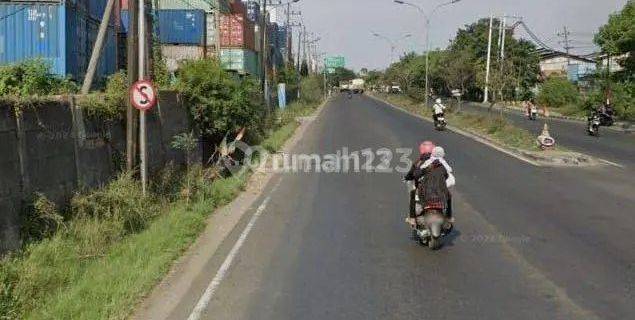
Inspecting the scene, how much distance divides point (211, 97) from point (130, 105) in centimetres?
596

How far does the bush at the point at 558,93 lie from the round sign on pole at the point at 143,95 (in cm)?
5198

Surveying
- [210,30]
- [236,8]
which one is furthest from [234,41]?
[236,8]

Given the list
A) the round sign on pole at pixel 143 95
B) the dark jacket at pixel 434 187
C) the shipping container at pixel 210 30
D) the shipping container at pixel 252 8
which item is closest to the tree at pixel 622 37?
the shipping container at pixel 210 30

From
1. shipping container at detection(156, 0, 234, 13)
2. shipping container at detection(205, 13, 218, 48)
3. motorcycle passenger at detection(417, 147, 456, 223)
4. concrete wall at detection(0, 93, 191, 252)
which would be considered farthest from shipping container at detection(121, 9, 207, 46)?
motorcycle passenger at detection(417, 147, 456, 223)

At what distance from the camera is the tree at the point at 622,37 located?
4156 centimetres

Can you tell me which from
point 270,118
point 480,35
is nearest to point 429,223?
point 270,118

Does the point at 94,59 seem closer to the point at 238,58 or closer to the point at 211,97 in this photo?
the point at 211,97

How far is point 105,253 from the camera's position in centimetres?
895

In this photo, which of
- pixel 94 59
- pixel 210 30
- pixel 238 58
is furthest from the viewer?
pixel 238 58

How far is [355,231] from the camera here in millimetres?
10250

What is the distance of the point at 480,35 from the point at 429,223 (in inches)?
3270

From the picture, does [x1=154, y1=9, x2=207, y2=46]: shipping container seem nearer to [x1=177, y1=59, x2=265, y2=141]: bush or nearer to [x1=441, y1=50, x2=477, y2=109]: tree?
[x1=441, y1=50, x2=477, y2=109]: tree

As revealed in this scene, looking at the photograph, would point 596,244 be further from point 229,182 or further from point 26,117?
point 229,182

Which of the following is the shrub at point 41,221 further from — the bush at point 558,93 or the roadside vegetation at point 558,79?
the bush at point 558,93
